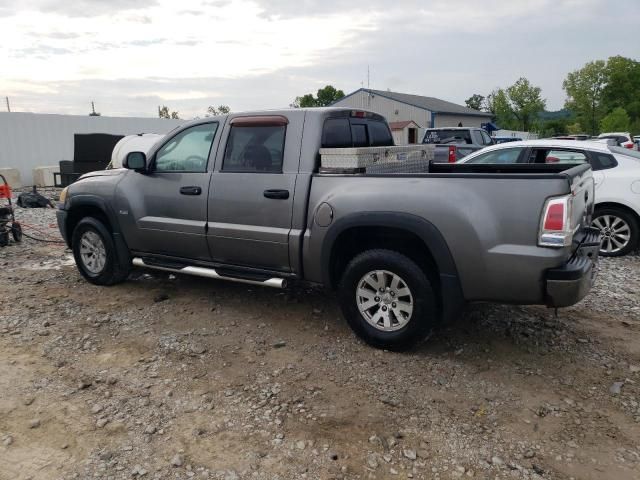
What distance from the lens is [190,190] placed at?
501 centimetres

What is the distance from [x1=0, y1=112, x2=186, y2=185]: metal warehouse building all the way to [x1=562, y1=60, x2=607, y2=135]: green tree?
6231 cm

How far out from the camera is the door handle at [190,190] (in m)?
4.94

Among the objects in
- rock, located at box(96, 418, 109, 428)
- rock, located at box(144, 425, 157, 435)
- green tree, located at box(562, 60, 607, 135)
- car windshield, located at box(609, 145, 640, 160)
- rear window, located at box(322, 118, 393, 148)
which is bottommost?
rock, located at box(144, 425, 157, 435)

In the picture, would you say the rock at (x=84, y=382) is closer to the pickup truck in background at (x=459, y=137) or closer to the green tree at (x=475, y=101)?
the pickup truck in background at (x=459, y=137)

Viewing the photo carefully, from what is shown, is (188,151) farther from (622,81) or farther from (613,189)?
(622,81)

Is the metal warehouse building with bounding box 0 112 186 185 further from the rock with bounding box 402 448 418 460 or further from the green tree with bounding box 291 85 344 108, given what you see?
the green tree with bounding box 291 85 344 108

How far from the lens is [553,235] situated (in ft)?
11.1

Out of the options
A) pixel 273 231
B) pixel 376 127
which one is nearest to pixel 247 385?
pixel 273 231

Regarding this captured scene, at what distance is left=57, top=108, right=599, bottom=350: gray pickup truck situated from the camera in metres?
3.49

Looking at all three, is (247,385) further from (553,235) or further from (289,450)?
(553,235)

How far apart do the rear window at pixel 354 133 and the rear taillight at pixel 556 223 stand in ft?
6.28

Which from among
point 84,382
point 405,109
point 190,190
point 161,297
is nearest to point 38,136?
point 161,297

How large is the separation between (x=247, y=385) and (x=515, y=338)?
2309mm

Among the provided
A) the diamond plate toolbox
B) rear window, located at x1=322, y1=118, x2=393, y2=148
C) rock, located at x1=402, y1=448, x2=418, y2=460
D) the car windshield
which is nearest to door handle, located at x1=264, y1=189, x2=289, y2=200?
the diamond plate toolbox
